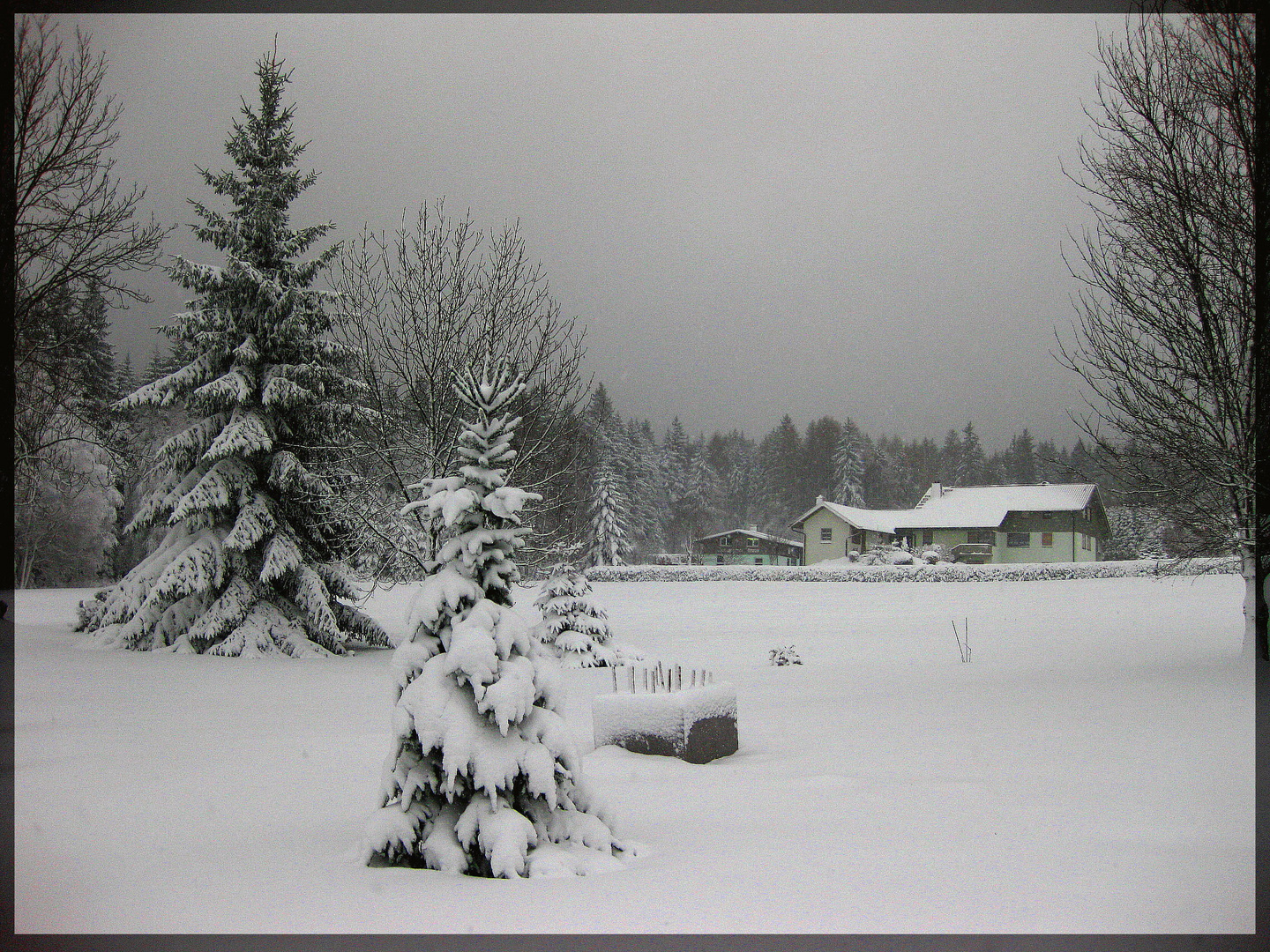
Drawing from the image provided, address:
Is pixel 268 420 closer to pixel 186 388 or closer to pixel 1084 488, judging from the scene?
pixel 186 388

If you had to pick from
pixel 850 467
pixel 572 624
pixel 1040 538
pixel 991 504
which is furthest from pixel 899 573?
pixel 850 467

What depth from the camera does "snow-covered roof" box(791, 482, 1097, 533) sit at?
201ft

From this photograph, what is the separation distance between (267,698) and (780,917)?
39.4 ft

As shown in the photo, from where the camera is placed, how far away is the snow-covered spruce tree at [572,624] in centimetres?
2102

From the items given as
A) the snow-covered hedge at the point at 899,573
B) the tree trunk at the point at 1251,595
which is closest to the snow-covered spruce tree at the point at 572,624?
the tree trunk at the point at 1251,595

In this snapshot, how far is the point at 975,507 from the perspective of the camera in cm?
6341

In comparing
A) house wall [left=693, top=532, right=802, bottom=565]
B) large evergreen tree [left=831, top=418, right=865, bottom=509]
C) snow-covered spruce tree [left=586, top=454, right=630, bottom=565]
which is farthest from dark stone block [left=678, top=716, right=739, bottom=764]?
large evergreen tree [left=831, top=418, right=865, bottom=509]

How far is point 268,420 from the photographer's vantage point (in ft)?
63.7

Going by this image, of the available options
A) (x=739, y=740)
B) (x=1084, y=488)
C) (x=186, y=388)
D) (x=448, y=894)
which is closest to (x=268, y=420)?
(x=186, y=388)

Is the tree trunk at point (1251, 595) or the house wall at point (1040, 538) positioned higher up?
the house wall at point (1040, 538)

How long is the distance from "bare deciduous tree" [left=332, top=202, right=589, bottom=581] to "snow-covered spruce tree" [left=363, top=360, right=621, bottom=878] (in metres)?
10.8

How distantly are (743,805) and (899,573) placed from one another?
4142 cm

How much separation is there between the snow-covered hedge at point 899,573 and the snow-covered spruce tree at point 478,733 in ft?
144

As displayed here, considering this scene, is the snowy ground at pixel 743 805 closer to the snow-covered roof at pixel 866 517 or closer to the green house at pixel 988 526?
the green house at pixel 988 526
